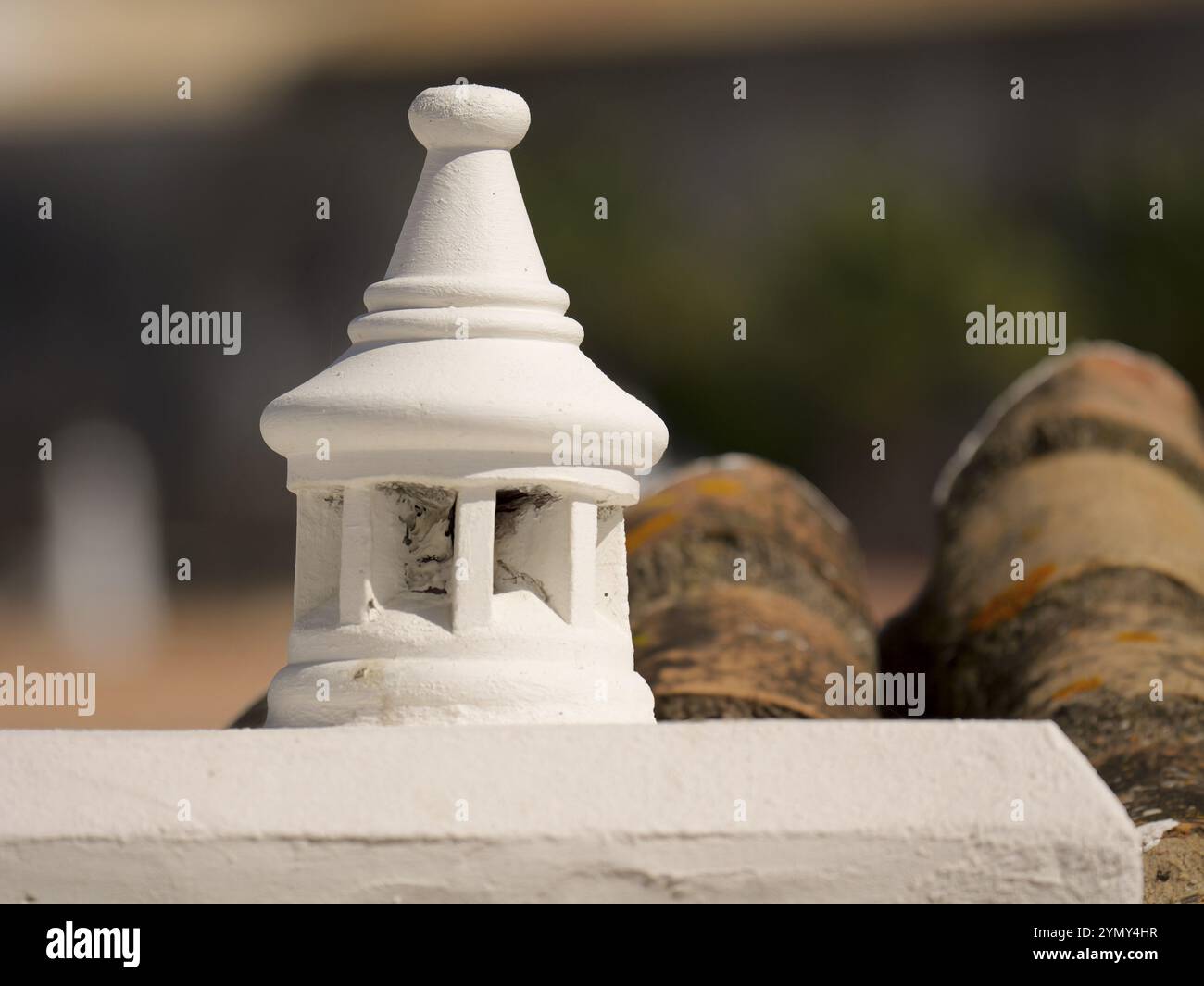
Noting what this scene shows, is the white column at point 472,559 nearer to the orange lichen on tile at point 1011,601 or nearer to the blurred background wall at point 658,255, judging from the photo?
the orange lichen on tile at point 1011,601

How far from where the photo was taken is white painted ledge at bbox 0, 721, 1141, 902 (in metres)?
3.03

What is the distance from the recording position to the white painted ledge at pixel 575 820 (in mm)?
3033

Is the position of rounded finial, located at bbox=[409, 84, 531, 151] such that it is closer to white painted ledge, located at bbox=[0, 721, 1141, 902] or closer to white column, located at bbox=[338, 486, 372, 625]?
white column, located at bbox=[338, 486, 372, 625]

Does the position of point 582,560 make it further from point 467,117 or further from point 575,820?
point 467,117

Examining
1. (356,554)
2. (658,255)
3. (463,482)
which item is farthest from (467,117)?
(658,255)

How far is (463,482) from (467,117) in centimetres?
100

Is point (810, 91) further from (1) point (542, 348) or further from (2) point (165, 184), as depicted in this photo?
(1) point (542, 348)

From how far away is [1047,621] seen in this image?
→ 5.81m

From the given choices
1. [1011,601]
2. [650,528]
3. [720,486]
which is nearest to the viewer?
[1011,601]

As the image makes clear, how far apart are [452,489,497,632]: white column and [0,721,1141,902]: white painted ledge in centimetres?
56

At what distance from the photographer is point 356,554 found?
12.7 ft

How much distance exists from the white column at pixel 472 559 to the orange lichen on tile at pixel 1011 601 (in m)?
2.87

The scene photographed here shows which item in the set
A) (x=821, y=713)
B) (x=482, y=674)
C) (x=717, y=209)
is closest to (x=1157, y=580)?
(x=821, y=713)

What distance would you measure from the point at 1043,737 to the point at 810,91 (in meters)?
20.4
